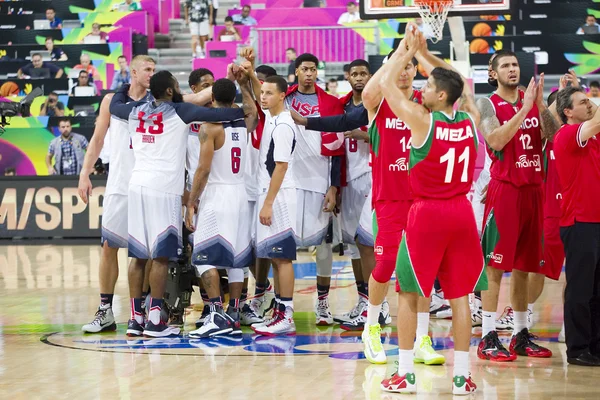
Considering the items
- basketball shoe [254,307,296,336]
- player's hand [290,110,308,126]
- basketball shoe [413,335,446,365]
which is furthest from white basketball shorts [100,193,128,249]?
basketball shoe [413,335,446,365]

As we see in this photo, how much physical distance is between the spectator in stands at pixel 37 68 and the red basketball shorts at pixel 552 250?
53.4 ft

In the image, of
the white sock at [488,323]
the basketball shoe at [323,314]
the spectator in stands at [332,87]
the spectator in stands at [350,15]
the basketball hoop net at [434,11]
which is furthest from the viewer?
the spectator in stands at [350,15]

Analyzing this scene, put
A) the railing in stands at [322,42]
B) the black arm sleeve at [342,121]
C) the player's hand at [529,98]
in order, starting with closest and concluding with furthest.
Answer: the player's hand at [529,98]
the black arm sleeve at [342,121]
the railing in stands at [322,42]

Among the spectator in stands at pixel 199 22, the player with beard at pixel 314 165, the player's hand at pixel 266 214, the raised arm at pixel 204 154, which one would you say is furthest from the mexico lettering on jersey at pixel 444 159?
the spectator in stands at pixel 199 22

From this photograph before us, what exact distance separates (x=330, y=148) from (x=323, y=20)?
14941 millimetres

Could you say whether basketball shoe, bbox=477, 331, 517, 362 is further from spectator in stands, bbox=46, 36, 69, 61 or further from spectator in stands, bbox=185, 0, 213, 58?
spectator in stands, bbox=185, 0, 213, 58

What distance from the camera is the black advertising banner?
667 inches

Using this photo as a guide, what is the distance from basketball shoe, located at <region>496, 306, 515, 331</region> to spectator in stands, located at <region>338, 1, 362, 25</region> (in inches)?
567

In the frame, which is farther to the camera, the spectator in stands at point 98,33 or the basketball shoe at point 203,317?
the spectator in stands at point 98,33

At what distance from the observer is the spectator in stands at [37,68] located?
22156 millimetres

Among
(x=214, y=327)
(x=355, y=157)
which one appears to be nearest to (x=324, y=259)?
(x=355, y=157)

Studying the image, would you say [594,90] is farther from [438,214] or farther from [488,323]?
[438,214]

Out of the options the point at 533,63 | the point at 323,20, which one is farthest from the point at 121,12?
the point at 533,63

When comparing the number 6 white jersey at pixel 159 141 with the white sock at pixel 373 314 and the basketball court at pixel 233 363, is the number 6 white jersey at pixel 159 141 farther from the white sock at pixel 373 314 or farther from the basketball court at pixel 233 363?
the white sock at pixel 373 314
